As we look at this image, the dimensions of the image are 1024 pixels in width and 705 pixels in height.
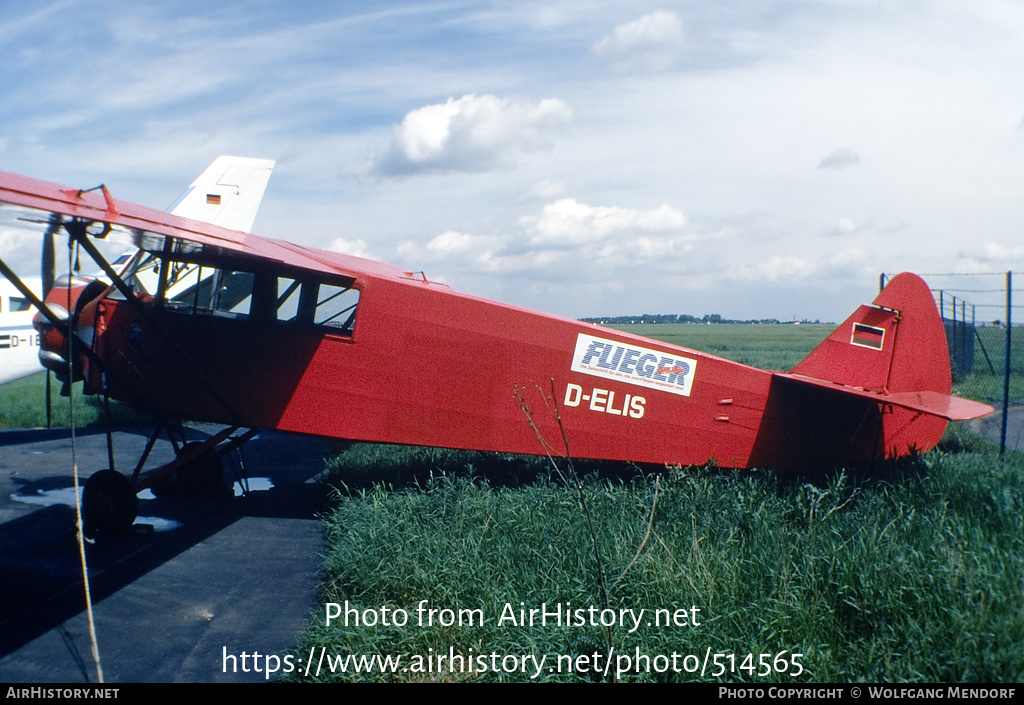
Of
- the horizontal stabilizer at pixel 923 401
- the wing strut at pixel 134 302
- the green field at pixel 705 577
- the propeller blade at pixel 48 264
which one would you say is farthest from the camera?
the propeller blade at pixel 48 264

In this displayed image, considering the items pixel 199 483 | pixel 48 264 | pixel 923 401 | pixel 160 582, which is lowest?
pixel 160 582

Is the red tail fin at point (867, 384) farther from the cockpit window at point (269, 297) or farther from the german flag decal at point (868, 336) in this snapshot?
the cockpit window at point (269, 297)

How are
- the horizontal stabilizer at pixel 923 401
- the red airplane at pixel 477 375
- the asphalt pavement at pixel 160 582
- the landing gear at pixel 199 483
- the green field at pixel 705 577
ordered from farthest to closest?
1. the landing gear at pixel 199 483
2. the red airplane at pixel 477 375
3. the horizontal stabilizer at pixel 923 401
4. the asphalt pavement at pixel 160 582
5. the green field at pixel 705 577

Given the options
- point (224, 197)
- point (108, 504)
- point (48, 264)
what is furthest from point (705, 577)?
point (224, 197)

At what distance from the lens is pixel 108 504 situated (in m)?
5.94

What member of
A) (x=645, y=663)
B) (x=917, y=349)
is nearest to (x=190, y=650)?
(x=645, y=663)

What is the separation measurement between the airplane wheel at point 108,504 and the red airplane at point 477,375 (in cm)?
5

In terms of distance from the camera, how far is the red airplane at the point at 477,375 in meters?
6.12

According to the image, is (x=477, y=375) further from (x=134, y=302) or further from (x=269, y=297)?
(x=134, y=302)

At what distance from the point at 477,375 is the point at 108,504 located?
3.66 m

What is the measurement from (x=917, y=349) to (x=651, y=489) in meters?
2.99

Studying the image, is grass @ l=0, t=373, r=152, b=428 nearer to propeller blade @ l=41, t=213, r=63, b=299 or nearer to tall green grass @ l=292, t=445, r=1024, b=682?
propeller blade @ l=41, t=213, r=63, b=299

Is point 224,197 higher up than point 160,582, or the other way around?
point 224,197

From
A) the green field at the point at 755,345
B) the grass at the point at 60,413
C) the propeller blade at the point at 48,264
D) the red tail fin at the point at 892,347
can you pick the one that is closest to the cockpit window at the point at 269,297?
the propeller blade at the point at 48,264
